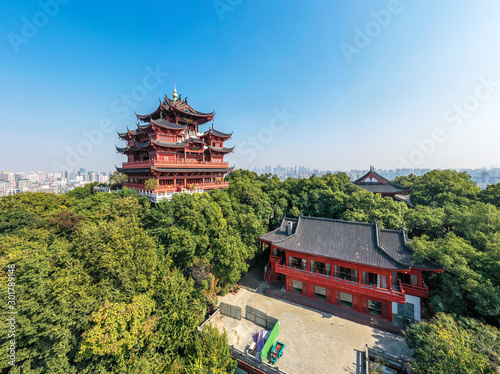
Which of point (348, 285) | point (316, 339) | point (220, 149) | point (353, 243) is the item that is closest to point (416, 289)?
point (348, 285)

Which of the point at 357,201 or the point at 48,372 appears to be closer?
the point at 48,372

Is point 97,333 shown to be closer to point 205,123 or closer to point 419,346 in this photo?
point 419,346

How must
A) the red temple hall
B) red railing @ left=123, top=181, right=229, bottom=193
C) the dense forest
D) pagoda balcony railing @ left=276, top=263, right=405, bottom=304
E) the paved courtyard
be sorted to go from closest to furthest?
the dense forest
the paved courtyard
pagoda balcony railing @ left=276, top=263, right=405, bottom=304
the red temple hall
red railing @ left=123, top=181, right=229, bottom=193

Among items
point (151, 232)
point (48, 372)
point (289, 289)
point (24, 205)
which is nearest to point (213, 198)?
point (151, 232)

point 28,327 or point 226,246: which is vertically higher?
point 226,246

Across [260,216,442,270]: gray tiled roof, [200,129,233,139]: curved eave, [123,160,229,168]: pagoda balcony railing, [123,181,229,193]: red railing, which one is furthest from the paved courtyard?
[200,129,233,139]: curved eave

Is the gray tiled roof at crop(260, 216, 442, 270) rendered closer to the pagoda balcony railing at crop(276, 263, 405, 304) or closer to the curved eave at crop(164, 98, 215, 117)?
the pagoda balcony railing at crop(276, 263, 405, 304)
